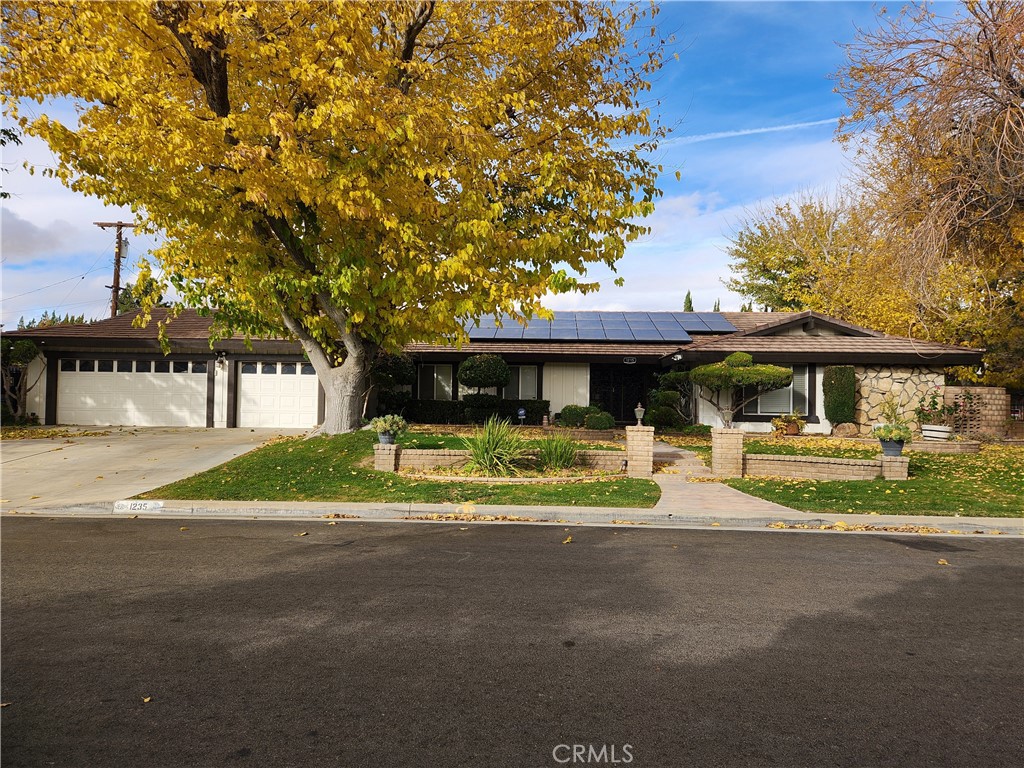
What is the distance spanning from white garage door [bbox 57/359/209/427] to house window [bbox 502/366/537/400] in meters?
10.7

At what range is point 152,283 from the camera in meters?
14.5

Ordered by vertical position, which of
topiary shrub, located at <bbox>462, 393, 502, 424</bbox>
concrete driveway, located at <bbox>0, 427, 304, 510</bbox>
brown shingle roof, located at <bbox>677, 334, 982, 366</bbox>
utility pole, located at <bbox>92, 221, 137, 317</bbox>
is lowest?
concrete driveway, located at <bbox>0, 427, 304, 510</bbox>

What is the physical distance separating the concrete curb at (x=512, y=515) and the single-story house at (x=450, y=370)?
11.5 metres

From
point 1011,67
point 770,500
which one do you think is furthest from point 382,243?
point 1011,67

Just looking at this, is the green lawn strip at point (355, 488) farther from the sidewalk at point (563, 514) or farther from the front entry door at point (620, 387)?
the front entry door at point (620, 387)

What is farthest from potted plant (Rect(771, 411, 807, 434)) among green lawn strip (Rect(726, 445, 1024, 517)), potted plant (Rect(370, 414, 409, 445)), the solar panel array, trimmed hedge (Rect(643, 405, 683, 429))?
potted plant (Rect(370, 414, 409, 445))

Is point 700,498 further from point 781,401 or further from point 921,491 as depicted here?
point 781,401

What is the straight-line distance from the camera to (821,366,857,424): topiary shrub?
20.2 meters

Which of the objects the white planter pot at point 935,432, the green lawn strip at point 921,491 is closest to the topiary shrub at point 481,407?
the green lawn strip at point 921,491

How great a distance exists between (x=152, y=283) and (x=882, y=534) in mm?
15003

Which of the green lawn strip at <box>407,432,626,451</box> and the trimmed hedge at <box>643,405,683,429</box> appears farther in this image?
the trimmed hedge at <box>643,405,683,429</box>

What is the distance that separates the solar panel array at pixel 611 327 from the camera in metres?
23.8

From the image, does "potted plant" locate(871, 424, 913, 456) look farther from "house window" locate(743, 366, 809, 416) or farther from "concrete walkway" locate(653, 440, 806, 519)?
"house window" locate(743, 366, 809, 416)

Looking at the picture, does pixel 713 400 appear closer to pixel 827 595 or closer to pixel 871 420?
pixel 871 420
